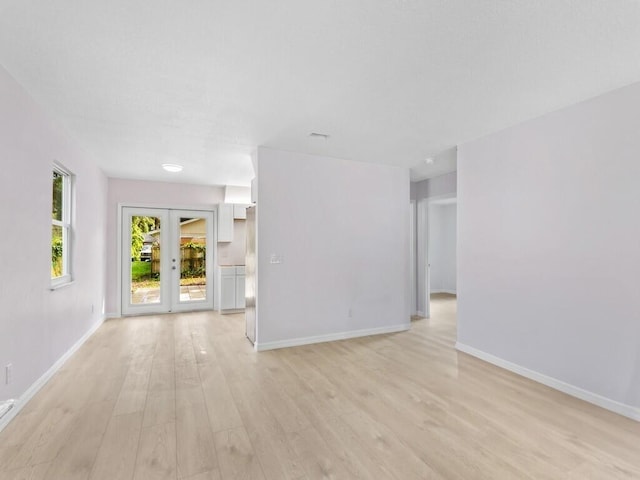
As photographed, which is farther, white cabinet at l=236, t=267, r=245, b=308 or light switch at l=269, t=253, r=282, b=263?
white cabinet at l=236, t=267, r=245, b=308

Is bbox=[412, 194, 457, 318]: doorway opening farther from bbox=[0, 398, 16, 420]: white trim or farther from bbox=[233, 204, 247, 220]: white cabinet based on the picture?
bbox=[0, 398, 16, 420]: white trim

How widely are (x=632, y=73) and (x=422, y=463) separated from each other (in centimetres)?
312

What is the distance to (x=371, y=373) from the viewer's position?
336cm

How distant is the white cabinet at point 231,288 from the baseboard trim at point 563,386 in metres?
4.20

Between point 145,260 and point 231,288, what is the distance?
67.8 inches

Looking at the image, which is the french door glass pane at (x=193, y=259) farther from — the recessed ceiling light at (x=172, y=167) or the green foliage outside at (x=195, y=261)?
the recessed ceiling light at (x=172, y=167)

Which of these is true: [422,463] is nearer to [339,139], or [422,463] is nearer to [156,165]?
[339,139]

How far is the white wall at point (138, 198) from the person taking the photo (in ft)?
19.5

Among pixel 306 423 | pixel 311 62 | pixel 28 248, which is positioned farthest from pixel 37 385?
pixel 311 62

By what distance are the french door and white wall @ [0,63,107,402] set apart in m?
2.11

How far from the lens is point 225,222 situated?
6.60 m

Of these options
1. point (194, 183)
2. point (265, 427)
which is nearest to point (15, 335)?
point (265, 427)

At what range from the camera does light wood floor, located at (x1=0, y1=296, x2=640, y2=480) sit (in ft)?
6.34

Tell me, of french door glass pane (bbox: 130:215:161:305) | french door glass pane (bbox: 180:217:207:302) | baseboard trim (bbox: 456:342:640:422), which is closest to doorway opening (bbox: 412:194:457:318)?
baseboard trim (bbox: 456:342:640:422)
